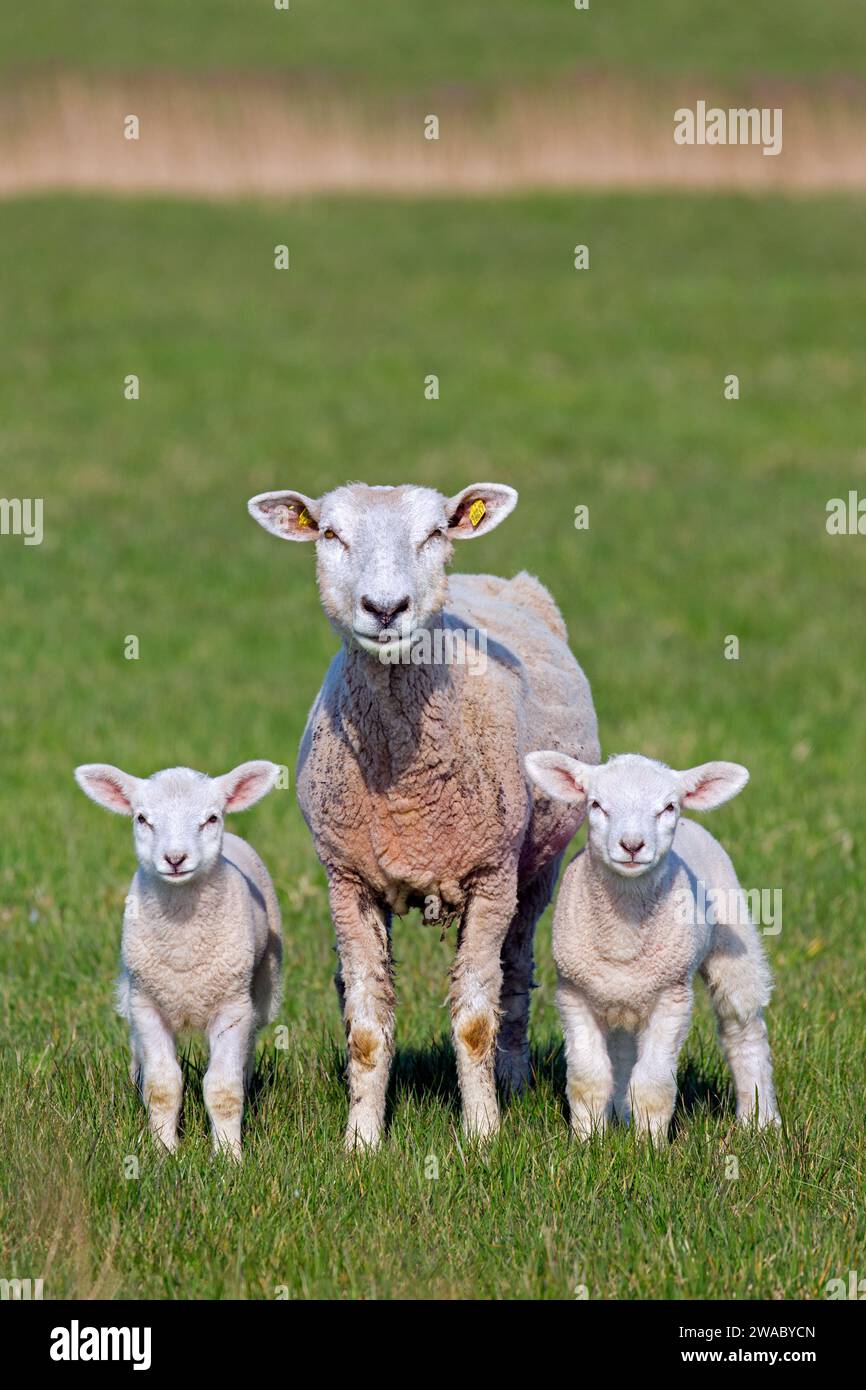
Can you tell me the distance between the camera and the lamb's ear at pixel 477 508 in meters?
5.54

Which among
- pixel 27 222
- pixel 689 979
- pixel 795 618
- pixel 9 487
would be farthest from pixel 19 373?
pixel 689 979

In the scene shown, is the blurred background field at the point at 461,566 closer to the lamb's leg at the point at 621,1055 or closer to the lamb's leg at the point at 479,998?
the lamb's leg at the point at 479,998

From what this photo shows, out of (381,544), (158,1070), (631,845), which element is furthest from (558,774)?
(158,1070)

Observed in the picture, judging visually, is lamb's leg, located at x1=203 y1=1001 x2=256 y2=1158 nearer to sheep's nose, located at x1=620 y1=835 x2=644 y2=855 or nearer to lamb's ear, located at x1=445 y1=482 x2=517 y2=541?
sheep's nose, located at x1=620 y1=835 x2=644 y2=855

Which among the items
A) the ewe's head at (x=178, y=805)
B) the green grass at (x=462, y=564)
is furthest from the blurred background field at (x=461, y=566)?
the ewe's head at (x=178, y=805)

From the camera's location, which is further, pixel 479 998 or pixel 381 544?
pixel 479 998

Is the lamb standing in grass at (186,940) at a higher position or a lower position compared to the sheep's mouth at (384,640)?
lower

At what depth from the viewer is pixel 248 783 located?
18.9ft

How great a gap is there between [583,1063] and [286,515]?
1899 millimetres

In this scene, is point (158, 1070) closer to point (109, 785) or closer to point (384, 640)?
point (109, 785)

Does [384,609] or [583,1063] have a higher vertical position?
[384,609]

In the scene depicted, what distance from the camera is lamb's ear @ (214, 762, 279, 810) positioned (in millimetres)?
5727

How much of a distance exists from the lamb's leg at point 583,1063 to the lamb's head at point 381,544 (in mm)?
1241
